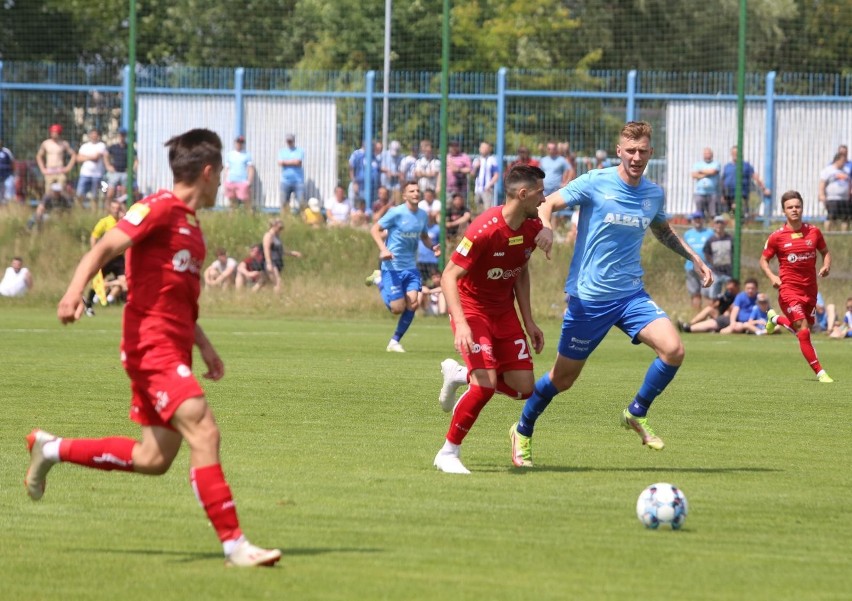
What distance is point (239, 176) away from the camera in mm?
30016

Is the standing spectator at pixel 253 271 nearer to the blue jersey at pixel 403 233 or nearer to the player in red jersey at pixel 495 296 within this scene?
the blue jersey at pixel 403 233

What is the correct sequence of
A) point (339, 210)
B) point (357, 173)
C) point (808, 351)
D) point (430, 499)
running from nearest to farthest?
point (430, 499)
point (808, 351)
point (339, 210)
point (357, 173)

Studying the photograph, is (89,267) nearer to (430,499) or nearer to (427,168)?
(430,499)

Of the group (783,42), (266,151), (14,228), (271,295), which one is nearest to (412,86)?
(266,151)

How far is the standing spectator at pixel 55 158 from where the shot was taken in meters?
29.4

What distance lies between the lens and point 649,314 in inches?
396

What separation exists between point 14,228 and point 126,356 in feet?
77.5

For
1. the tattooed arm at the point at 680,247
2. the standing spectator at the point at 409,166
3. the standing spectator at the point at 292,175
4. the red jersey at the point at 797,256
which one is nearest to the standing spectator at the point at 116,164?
the standing spectator at the point at 292,175

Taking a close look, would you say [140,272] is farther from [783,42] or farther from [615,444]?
[783,42]

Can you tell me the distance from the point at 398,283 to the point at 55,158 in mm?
12095

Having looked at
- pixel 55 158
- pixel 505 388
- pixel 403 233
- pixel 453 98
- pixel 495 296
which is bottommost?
pixel 505 388

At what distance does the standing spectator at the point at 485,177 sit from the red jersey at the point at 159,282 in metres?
22.0

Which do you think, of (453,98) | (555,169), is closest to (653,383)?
(555,169)

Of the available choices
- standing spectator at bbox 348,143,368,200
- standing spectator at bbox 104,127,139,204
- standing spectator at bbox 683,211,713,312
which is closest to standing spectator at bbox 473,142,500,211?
standing spectator at bbox 348,143,368,200
